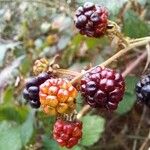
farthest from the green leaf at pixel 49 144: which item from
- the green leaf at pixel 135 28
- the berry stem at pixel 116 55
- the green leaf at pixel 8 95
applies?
the berry stem at pixel 116 55

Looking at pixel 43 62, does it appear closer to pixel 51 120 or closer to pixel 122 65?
pixel 51 120

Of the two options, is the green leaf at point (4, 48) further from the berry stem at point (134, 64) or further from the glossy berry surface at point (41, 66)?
the glossy berry surface at point (41, 66)

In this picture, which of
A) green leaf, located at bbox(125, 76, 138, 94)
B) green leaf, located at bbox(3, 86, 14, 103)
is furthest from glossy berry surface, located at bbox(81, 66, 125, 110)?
green leaf, located at bbox(3, 86, 14, 103)

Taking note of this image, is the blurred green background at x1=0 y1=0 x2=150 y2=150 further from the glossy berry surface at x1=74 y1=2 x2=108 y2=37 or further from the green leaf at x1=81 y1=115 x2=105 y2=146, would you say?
the glossy berry surface at x1=74 y1=2 x2=108 y2=37

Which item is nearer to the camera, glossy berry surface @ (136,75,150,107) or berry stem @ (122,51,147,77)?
glossy berry surface @ (136,75,150,107)

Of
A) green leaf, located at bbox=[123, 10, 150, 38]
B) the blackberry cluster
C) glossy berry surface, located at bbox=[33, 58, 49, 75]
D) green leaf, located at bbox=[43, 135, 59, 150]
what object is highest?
green leaf, located at bbox=[123, 10, 150, 38]

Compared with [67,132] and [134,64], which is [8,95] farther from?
[67,132]
